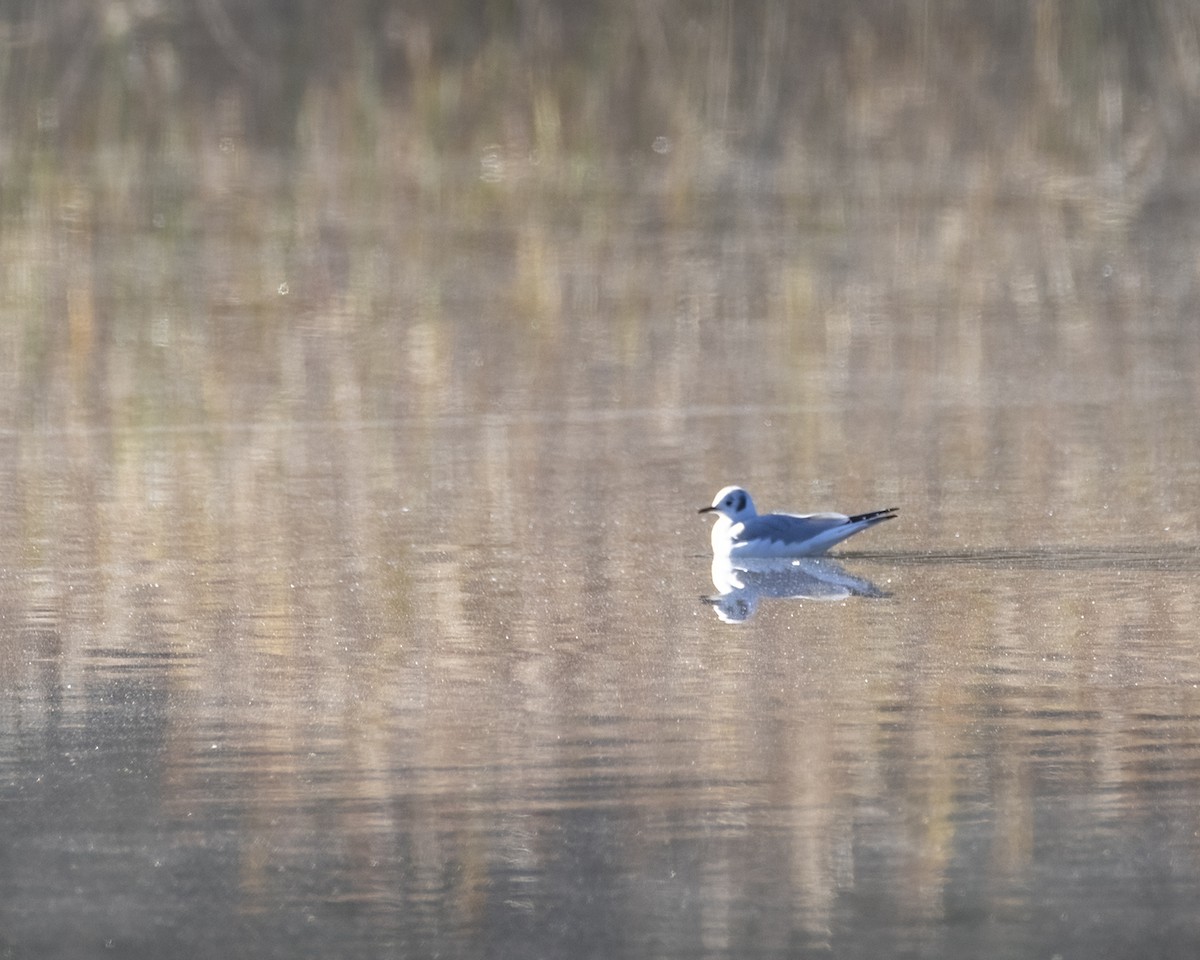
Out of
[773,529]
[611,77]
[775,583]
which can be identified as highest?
[611,77]

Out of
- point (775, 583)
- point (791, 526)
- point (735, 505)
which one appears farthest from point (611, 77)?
point (775, 583)

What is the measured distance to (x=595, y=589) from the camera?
6.72 m

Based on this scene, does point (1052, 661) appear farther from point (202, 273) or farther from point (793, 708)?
point (202, 273)

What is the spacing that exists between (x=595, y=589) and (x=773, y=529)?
2.25ft

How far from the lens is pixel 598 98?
49.6ft

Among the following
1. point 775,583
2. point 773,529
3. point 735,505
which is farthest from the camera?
point 735,505

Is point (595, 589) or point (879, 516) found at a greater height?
point (879, 516)

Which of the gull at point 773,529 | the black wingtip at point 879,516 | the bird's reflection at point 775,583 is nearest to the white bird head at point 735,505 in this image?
the gull at point 773,529

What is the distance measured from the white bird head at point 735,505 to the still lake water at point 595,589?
5.8 inches

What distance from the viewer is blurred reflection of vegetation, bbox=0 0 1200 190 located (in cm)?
1438

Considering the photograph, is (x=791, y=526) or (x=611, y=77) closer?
(x=791, y=526)

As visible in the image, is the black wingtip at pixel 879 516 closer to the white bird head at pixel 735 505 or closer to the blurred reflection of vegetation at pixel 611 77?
the white bird head at pixel 735 505

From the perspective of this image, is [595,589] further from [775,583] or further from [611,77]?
[611,77]

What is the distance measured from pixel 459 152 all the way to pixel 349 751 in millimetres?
9365
